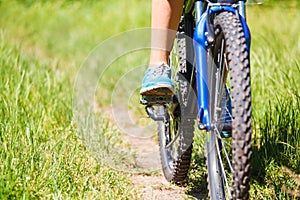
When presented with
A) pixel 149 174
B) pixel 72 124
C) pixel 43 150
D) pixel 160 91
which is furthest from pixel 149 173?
pixel 160 91

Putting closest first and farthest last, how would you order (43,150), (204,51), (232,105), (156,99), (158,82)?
(232,105)
(204,51)
(158,82)
(156,99)
(43,150)

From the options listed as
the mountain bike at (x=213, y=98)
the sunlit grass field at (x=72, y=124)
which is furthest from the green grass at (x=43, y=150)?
the mountain bike at (x=213, y=98)

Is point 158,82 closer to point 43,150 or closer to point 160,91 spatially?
point 160,91

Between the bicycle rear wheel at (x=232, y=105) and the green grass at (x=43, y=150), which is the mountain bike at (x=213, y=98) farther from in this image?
the green grass at (x=43, y=150)

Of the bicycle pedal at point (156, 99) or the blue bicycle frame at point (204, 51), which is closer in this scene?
the blue bicycle frame at point (204, 51)

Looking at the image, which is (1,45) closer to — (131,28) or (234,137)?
(131,28)

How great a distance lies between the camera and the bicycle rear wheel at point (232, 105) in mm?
2219

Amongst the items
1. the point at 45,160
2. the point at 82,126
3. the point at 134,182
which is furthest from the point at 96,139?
the point at 45,160

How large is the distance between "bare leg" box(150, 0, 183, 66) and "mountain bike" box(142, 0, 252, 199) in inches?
4.0

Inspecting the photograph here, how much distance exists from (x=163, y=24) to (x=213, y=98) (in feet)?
1.48

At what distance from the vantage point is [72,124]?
3.74 m

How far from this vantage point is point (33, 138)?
328 cm

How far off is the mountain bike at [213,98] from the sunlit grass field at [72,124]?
0.25m

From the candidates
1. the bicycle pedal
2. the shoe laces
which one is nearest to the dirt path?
the bicycle pedal
